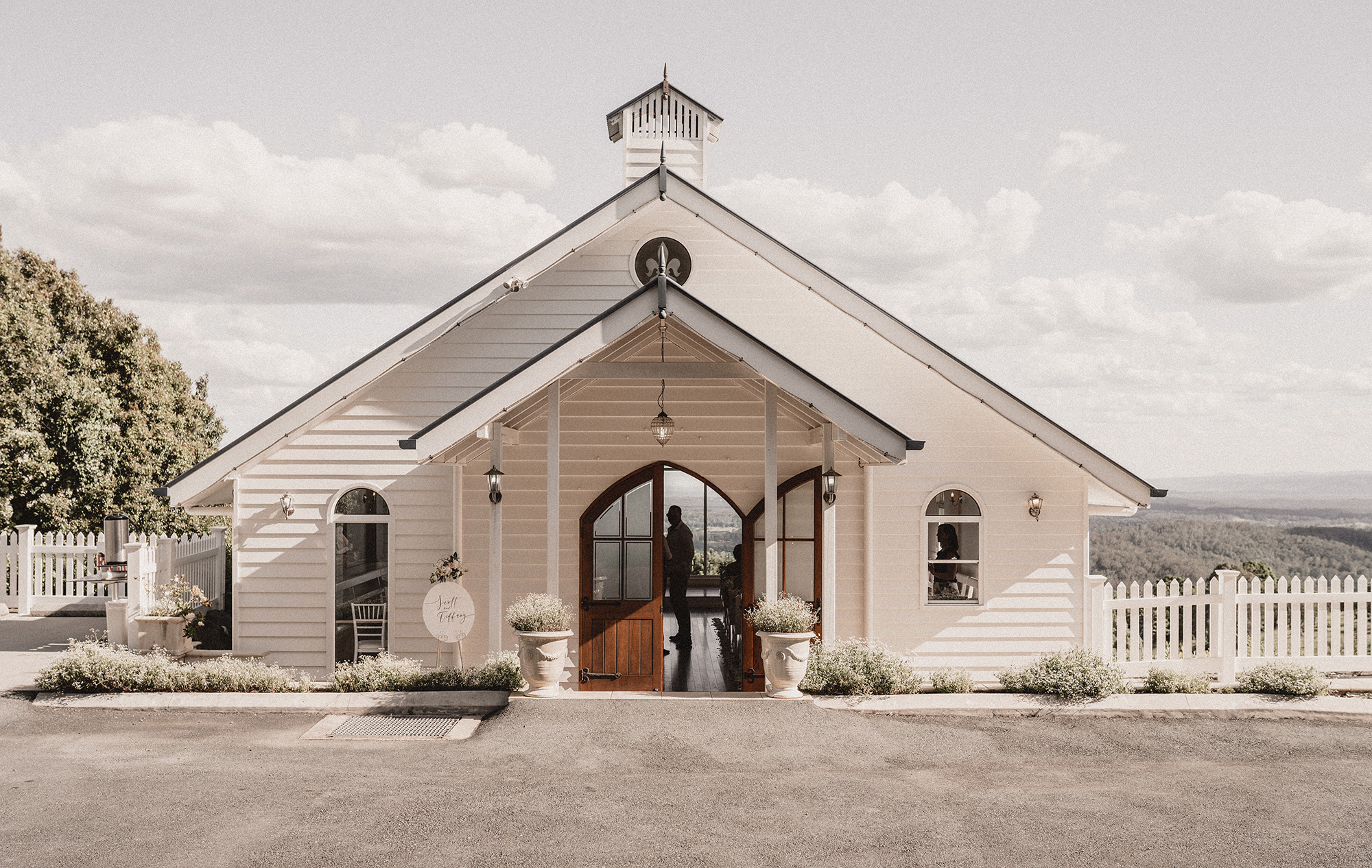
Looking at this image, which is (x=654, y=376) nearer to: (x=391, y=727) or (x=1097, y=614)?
(x=391, y=727)

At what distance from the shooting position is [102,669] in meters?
10.2

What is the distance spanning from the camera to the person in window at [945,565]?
12641 millimetres

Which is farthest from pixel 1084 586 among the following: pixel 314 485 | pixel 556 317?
pixel 314 485

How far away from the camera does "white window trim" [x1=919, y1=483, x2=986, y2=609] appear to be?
12.4 meters

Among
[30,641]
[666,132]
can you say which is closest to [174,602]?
[30,641]

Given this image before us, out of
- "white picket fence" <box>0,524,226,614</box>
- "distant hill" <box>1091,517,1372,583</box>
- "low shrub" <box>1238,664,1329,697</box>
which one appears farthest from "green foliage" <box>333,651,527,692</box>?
"distant hill" <box>1091,517,1372,583</box>

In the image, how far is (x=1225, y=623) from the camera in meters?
12.3

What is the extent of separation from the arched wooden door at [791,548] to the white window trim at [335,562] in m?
4.51

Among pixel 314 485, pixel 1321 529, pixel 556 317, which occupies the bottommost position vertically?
pixel 1321 529

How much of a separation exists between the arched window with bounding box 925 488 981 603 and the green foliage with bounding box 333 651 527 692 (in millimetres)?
5471

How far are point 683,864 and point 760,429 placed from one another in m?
7.19

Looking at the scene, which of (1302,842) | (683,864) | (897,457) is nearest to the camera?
(683,864)

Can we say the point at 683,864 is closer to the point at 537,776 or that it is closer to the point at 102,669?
the point at 537,776

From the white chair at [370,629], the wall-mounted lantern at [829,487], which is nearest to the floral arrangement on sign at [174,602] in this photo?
the white chair at [370,629]
